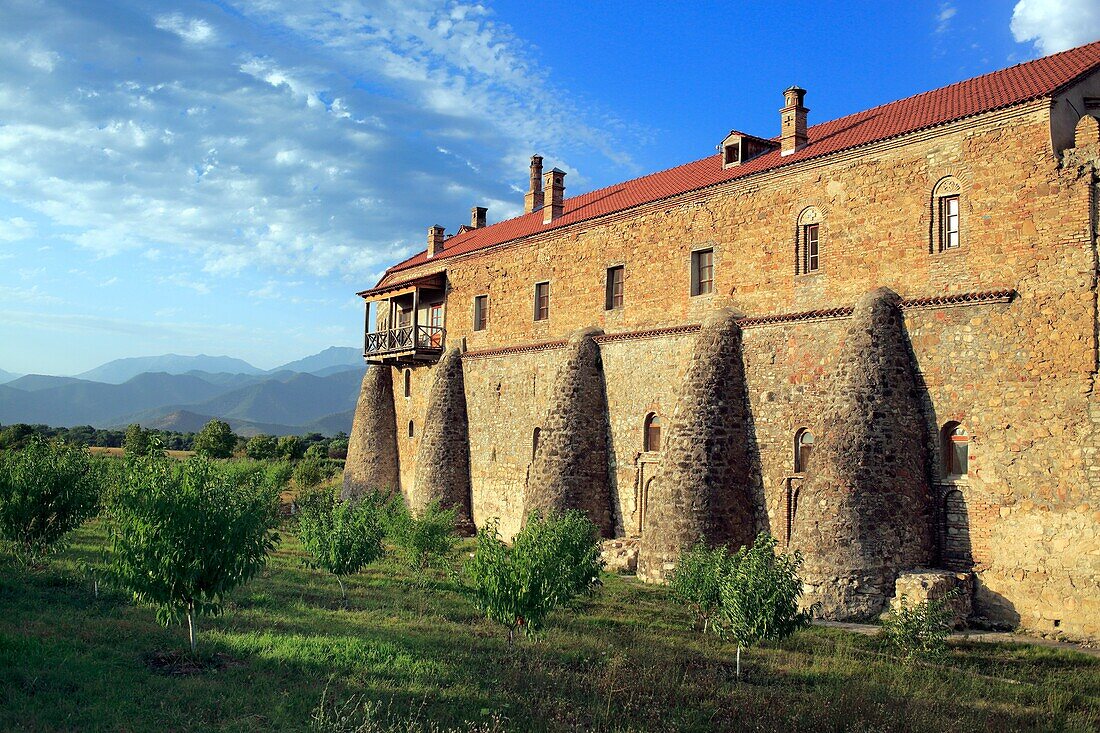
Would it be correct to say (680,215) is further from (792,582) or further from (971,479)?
(792,582)

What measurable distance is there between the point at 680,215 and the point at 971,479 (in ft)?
35.7

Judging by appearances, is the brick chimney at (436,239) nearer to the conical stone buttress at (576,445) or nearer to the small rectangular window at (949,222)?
the conical stone buttress at (576,445)

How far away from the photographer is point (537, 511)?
25.0 meters

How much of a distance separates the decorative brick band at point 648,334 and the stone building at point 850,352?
0.07 m

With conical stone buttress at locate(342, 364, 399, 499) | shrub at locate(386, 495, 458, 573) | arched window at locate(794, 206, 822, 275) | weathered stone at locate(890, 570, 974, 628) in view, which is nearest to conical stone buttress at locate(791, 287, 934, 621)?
weathered stone at locate(890, 570, 974, 628)

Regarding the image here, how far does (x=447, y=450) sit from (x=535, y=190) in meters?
11.4

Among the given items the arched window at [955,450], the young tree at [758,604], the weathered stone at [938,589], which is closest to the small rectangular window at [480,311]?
the arched window at [955,450]

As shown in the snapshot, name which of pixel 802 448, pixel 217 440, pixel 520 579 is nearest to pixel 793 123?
pixel 802 448

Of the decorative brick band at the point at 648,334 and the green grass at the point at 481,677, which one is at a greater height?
the decorative brick band at the point at 648,334

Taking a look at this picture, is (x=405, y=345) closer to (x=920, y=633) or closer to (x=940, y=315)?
(x=940, y=315)

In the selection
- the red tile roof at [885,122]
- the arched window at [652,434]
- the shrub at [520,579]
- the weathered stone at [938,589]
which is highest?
the red tile roof at [885,122]

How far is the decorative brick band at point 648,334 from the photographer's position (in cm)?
2310

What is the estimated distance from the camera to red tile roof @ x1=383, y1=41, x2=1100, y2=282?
696 inches

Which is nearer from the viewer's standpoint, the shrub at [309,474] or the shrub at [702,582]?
the shrub at [702,582]
